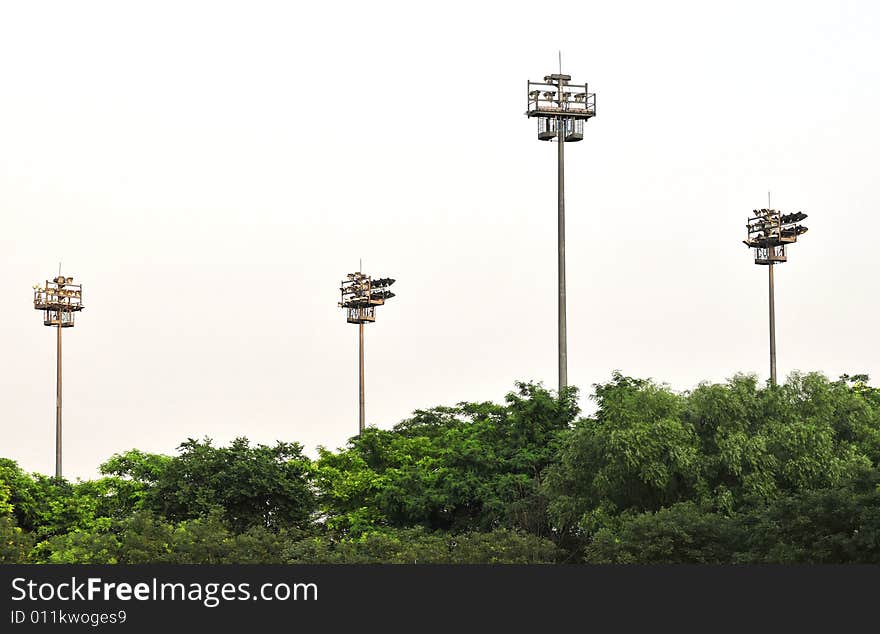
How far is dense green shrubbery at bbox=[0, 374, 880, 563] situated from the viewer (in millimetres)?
29797

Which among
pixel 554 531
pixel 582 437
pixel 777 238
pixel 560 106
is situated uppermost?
pixel 560 106

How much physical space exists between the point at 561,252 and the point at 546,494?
14090 mm

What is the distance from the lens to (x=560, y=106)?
162 ft

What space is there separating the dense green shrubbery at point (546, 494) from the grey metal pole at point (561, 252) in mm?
2747

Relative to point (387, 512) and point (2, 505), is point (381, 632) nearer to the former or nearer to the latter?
point (387, 512)

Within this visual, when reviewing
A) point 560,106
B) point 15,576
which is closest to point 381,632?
point 15,576

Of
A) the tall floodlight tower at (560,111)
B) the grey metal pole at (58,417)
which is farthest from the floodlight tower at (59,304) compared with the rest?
the tall floodlight tower at (560,111)

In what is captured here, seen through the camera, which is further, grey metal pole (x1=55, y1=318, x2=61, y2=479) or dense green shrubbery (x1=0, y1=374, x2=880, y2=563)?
grey metal pole (x1=55, y1=318, x2=61, y2=479)

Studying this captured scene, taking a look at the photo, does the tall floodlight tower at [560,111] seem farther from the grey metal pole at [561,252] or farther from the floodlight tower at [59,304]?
the floodlight tower at [59,304]

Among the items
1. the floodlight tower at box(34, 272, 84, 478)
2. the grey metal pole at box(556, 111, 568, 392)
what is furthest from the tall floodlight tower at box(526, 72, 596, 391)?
the floodlight tower at box(34, 272, 84, 478)

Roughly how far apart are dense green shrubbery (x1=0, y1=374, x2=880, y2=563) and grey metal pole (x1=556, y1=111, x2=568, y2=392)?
9.01 ft

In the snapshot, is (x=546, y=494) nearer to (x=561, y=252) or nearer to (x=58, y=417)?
(x=561, y=252)

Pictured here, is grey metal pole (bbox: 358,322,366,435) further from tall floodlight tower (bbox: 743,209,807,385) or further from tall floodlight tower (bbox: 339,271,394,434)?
tall floodlight tower (bbox: 743,209,807,385)

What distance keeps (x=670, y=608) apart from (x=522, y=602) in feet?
7.53
